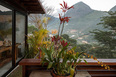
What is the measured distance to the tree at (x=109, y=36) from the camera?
7625mm

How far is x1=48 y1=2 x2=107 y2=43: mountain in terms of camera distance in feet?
30.6

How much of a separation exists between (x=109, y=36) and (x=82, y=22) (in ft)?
10.8

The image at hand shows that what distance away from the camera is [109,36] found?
311 inches

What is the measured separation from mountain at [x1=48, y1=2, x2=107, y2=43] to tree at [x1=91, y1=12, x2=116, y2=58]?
2.76 ft

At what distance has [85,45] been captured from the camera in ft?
28.3

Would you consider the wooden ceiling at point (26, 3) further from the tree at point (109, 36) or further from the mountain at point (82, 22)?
the tree at point (109, 36)

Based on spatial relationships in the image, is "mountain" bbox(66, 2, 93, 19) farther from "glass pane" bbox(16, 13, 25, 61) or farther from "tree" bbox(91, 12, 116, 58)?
"glass pane" bbox(16, 13, 25, 61)

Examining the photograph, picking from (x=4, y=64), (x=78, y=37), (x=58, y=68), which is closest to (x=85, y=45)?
(x=78, y=37)

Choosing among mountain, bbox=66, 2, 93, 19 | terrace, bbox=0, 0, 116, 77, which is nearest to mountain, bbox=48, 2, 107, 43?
mountain, bbox=66, 2, 93, 19

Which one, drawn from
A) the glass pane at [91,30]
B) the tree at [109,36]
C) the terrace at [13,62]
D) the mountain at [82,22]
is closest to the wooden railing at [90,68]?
the terrace at [13,62]

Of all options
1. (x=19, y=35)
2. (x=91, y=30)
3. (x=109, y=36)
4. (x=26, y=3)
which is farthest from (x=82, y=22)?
(x=19, y=35)

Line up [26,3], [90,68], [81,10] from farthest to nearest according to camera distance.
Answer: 1. [81,10]
2. [26,3]
3. [90,68]

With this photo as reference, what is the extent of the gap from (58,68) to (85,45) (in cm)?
806

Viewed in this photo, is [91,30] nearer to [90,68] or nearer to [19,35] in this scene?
[19,35]
